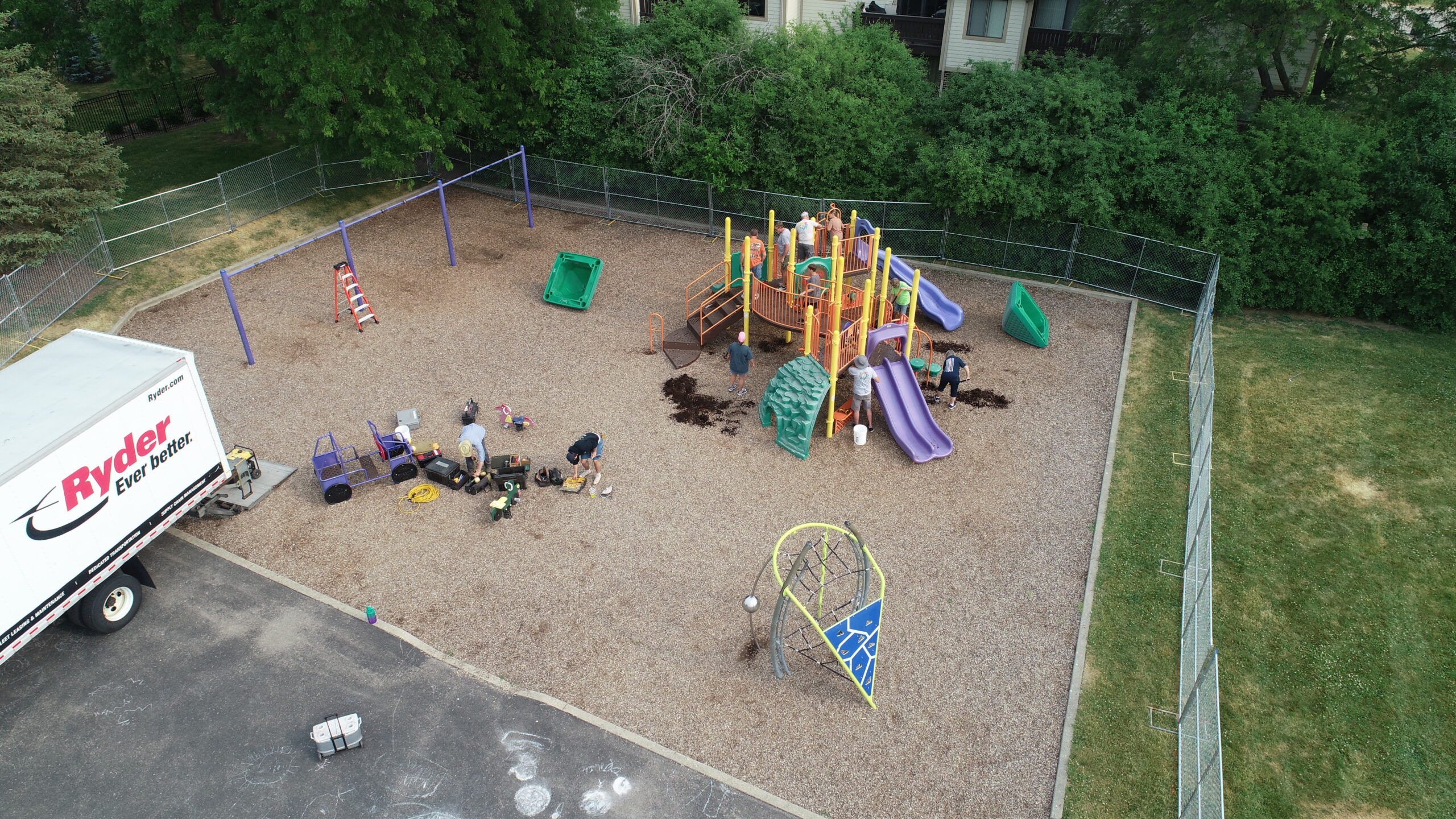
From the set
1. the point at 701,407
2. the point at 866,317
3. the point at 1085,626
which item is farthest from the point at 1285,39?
the point at 1085,626

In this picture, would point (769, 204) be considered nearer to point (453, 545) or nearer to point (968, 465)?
point (968, 465)

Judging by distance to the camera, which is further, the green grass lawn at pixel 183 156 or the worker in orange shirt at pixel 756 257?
the green grass lawn at pixel 183 156

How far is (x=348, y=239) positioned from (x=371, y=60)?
4.99 m

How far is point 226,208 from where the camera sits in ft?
82.4

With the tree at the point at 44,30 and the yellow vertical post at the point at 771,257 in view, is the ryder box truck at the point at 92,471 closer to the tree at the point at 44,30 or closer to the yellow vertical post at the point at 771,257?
the yellow vertical post at the point at 771,257

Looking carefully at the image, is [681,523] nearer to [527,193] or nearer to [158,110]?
[527,193]

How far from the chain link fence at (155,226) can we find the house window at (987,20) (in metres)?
19.7

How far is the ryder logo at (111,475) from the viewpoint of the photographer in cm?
1197

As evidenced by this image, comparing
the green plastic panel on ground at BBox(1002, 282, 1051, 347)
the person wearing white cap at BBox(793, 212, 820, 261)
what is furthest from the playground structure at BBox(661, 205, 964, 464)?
Result: the green plastic panel on ground at BBox(1002, 282, 1051, 347)

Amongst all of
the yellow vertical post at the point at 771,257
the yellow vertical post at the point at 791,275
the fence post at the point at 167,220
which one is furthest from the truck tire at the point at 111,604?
the fence post at the point at 167,220

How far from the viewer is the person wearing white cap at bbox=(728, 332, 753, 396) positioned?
63.3ft

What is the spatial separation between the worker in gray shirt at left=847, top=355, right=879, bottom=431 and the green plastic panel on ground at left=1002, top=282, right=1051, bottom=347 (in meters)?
5.07

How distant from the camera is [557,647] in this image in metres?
13.3

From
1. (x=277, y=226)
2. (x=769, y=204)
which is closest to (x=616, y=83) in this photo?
(x=769, y=204)
